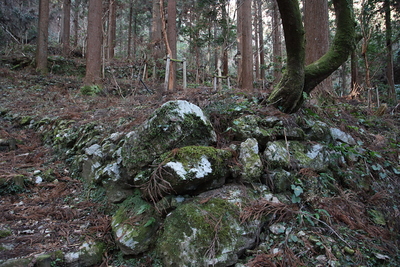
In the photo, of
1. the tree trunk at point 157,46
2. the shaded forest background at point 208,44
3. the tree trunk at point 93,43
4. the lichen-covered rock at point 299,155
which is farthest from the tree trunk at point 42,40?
the lichen-covered rock at point 299,155

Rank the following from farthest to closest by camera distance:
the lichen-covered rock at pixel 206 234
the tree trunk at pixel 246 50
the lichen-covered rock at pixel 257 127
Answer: the tree trunk at pixel 246 50 < the lichen-covered rock at pixel 257 127 < the lichen-covered rock at pixel 206 234

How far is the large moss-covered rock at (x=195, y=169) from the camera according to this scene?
2.69 meters

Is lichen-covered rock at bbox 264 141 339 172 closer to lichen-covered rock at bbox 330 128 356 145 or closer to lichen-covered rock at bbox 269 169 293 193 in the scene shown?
lichen-covered rock at bbox 269 169 293 193

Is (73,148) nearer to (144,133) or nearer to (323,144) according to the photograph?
(144,133)

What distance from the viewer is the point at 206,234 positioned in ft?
7.77

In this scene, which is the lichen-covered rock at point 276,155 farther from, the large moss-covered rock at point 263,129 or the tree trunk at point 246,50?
the tree trunk at point 246,50

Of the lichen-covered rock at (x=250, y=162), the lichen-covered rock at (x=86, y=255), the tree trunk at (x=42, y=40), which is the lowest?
the lichen-covered rock at (x=86, y=255)

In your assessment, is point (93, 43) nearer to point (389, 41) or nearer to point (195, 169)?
point (195, 169)

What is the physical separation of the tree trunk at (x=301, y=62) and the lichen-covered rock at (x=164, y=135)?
4.96 feet

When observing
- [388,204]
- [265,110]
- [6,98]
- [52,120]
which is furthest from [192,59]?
[388,204]

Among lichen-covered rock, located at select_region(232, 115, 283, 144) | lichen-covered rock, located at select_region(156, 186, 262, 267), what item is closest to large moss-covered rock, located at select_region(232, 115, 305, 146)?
lichen-covered rock, located at select_region(232, 115, 283, 144)

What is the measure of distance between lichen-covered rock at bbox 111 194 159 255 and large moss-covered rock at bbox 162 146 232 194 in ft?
1.42

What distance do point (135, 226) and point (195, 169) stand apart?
929 mm

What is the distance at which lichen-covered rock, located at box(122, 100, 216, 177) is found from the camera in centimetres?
305
